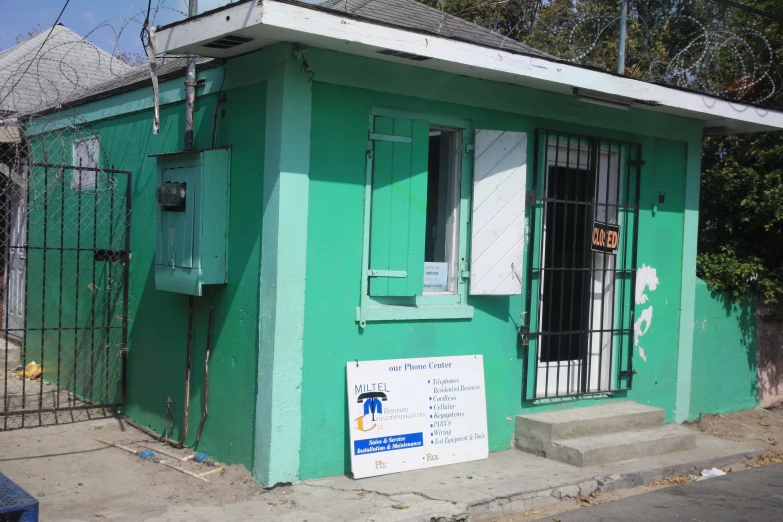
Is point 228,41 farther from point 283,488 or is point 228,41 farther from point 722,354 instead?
point 722,354

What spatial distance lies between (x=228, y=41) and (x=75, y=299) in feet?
14.3

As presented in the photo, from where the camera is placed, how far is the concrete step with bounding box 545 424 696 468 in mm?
6570

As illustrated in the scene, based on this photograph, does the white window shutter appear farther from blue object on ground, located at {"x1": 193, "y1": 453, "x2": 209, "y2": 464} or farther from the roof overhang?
blue object on ground, located at {"x1": 193, "y1": 453, "x2": 209, "y2": 464}

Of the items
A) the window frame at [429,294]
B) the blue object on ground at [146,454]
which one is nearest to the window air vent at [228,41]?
the window frame at [429,294]

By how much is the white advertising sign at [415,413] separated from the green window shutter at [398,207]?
Answer: 676 mm

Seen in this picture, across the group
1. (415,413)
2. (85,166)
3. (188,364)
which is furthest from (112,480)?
(85,166)

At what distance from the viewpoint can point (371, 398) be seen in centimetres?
603

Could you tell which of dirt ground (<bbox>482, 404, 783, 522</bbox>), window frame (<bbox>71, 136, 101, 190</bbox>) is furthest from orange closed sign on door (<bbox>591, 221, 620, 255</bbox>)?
window frame (<bbox>71, 136, 101, 190</bbox>)

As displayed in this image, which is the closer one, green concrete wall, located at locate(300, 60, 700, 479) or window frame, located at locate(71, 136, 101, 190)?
green concrete wall, located at locate(300, 60, 700, 479)

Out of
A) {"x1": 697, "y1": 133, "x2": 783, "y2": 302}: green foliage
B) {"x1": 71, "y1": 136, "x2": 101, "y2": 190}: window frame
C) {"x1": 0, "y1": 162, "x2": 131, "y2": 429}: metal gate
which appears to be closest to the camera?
{"x1": 0, "y1": 162, "x2": 131, "y2": 429}: metal gate

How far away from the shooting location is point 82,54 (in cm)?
1391

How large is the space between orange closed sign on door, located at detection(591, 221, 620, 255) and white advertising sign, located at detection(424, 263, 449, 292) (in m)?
1.76

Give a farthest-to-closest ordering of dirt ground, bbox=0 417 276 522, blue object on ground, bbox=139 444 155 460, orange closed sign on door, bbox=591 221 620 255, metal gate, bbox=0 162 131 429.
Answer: metal gate, bbox=0 162 131 429, orange closed sign on door, bbox=591 221 620 255, blue object on ground, bbox=139 444 155 460, dirt ground, bbox=0 417 276 522

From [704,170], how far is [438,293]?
5459mm
